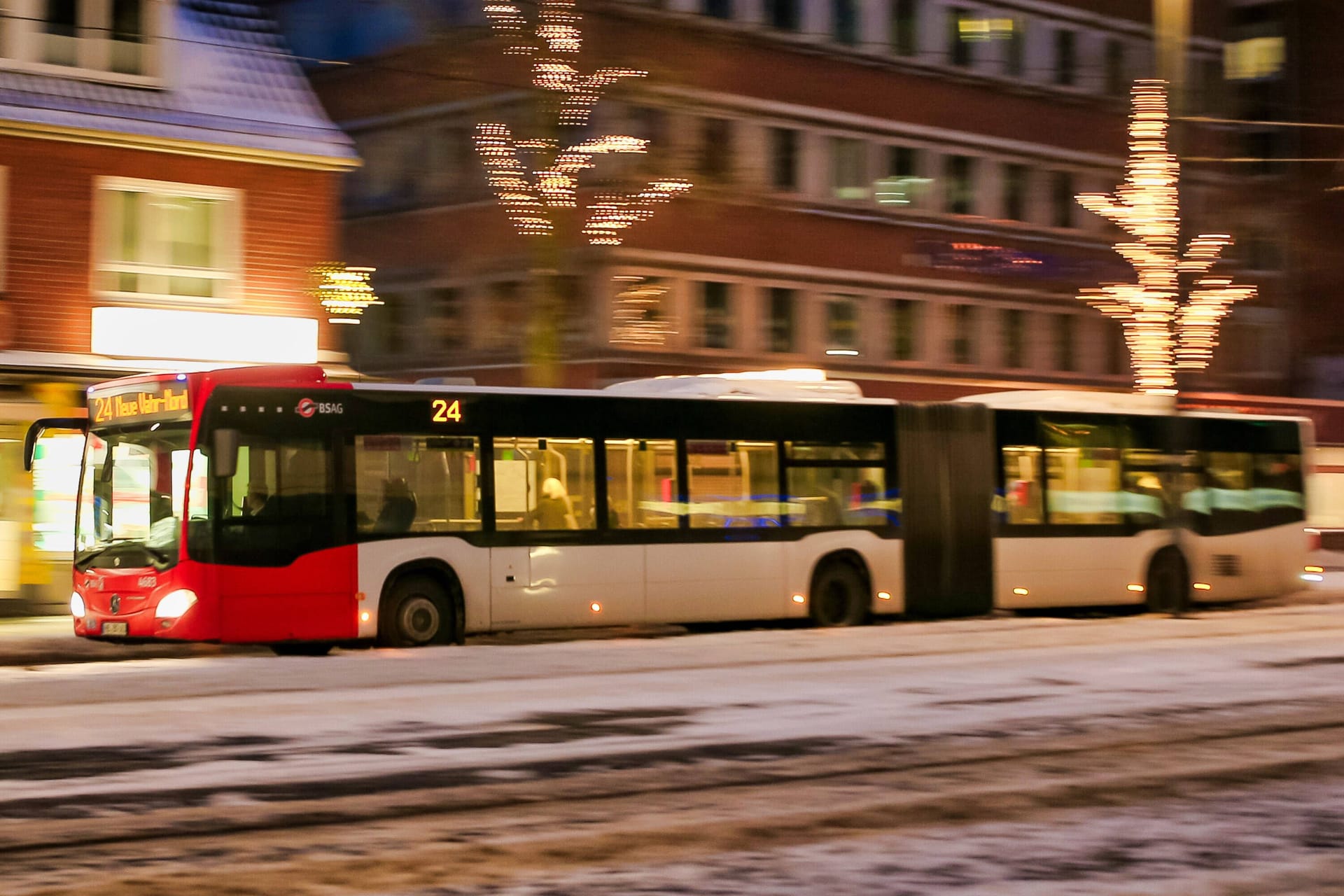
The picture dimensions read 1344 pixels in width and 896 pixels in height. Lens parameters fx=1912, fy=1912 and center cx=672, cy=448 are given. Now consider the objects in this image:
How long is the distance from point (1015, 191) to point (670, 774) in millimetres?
36084

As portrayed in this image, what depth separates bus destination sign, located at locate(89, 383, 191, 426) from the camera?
18.0 metres

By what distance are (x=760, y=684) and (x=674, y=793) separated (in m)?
5.64

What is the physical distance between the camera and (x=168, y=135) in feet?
83.7

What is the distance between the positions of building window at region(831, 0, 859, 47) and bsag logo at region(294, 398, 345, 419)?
24.0m

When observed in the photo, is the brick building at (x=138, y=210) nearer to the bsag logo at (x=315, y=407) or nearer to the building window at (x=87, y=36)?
the building window at (x=87, y=36)

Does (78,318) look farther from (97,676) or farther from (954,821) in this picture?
(954,821)

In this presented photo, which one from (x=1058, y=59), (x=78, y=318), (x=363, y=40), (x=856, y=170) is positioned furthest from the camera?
(x=1058, y=59)

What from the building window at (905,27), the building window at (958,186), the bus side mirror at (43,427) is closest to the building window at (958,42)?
the building window at (905,27)

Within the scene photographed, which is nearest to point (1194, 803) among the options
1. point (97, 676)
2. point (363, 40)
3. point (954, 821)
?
point (954, 821)

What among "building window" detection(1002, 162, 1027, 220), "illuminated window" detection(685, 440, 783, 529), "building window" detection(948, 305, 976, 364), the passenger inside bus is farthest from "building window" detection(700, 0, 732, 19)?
the passenger inside bus

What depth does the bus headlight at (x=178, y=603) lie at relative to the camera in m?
17.5

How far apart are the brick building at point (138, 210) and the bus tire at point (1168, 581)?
1169 cm

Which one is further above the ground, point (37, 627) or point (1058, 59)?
point (1058, 59)

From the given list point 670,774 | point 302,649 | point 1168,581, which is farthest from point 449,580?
point 1168,581
